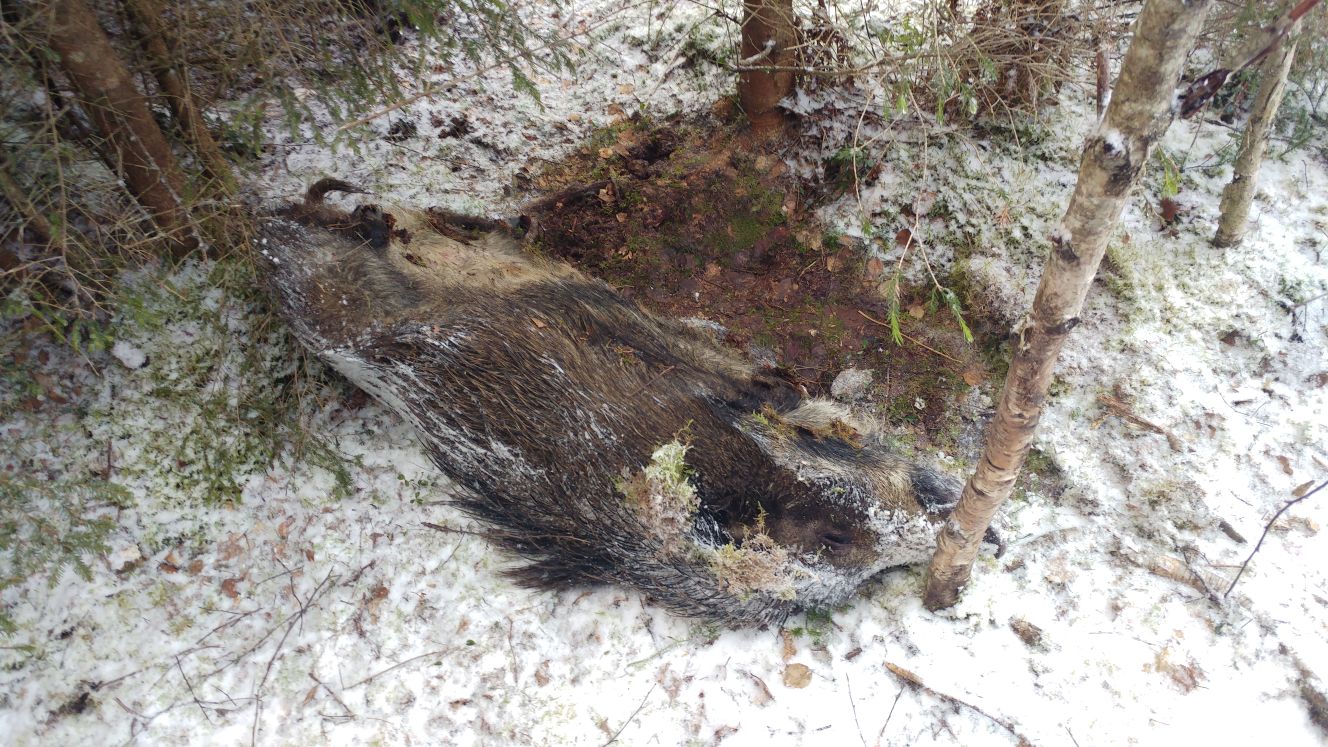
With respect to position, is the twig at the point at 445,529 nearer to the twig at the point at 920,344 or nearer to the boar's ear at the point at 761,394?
the boar's ear at the point at 761,394

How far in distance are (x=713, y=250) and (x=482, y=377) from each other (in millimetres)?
1774

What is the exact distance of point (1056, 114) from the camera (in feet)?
15.6

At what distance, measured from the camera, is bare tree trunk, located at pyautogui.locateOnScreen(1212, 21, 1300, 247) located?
11.8 ft

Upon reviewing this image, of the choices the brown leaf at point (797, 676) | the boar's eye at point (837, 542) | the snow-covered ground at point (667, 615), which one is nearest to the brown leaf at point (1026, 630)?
the snow-covered ground at point (667, 615)

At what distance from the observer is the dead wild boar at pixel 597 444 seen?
3488 millimetres

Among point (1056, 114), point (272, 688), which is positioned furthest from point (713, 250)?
point (272, 688)

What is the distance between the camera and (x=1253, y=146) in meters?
3.90

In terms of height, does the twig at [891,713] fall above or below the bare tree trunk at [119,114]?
below

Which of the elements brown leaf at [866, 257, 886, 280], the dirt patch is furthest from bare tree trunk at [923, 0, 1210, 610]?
brown leaf at [866, 257, 886, 280]

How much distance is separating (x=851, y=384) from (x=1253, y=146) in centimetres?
244

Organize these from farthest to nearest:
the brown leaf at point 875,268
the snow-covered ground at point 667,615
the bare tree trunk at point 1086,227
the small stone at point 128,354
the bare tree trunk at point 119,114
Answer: the brown leaf at point 875,268, the small stone at point 128,354, the snow-covered ground at point 667,615, the bare tree trunk at point 119,114, the bare tree trunk at point 1086,227

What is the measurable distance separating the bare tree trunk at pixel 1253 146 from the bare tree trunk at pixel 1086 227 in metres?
2.27

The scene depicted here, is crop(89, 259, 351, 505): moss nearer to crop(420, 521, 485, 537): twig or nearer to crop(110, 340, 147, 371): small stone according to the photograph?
crop(110, 340, 147, 371): small stone

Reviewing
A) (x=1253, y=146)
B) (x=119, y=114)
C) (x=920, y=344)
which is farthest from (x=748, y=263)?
(x=119, y=114)
